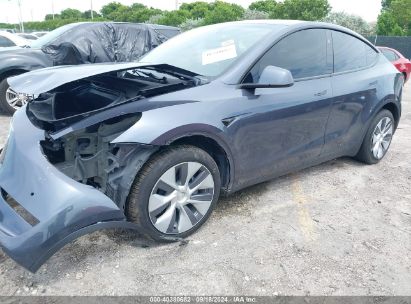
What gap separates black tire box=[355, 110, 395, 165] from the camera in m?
4.08

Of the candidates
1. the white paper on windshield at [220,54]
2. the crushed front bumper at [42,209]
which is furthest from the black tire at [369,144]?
the crushed front bumper at [42,209]

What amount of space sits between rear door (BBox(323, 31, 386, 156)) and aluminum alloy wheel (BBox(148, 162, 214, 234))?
57.6 inches

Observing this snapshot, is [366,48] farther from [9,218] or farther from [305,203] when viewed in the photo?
[9,218]

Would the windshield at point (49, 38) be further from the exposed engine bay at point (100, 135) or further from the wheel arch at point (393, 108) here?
the wheel arch at point (393, 108)

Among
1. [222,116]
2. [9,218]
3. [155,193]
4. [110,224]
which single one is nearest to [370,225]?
[222,116]

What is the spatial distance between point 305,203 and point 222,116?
4.19 ft

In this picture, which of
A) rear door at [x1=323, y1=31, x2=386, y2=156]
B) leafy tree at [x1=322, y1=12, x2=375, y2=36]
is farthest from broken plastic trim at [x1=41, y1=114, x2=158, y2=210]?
leafy tree at [x1=322, y1=12, x2=375, y2=36]

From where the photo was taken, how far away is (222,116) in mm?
2699

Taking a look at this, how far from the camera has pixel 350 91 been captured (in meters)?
3.63

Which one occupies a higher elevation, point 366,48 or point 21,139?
point 366,48

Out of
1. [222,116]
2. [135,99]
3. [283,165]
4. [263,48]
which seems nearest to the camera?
[135,99]

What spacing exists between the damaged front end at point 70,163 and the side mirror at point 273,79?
519 millimetres

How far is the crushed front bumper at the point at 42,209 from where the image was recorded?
2.07 m

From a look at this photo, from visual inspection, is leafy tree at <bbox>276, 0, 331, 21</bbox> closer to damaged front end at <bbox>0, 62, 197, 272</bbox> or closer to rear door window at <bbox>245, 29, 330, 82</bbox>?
rear door window at <bbox>245, 29, 330, 82</bbox>
